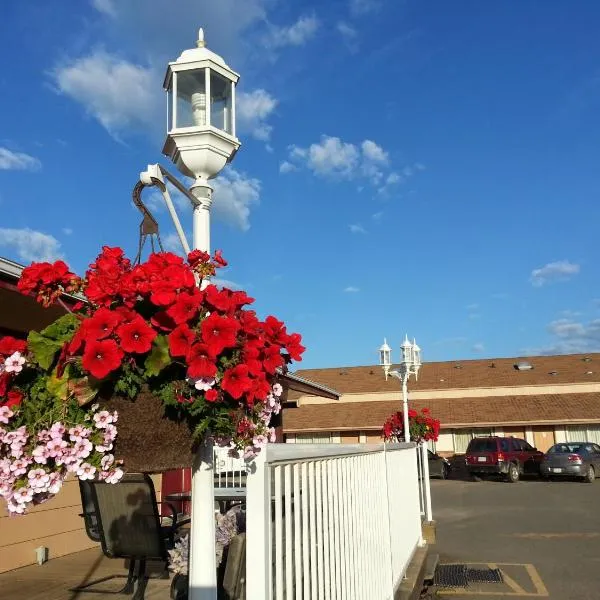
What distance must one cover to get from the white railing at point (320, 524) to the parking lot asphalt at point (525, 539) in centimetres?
282

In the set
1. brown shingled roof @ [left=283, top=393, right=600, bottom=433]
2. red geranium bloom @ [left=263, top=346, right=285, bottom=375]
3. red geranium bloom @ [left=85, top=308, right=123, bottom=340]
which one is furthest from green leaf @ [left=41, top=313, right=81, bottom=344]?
brown shingled roof @ [left=283, top=393, right=600, bottom=433]

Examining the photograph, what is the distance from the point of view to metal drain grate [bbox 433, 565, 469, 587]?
7.74 meters

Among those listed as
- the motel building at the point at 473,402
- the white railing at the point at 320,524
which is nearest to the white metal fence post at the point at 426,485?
the white railing at the point at 320,524

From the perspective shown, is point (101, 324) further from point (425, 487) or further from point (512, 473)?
point (512, 473)

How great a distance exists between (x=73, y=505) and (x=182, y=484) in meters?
4.34

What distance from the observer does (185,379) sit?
6.88 feet

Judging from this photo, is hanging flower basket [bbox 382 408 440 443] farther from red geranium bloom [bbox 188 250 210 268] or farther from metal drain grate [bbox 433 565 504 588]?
red geranium bloom [bbox 188 250 210 268]

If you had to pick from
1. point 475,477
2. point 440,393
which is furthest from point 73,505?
point 440,393

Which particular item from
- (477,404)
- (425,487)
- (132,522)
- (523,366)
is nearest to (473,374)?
(523,366)

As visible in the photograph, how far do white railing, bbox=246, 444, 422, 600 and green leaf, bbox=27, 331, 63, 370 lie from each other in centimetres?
87

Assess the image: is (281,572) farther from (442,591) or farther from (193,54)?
(442,591)

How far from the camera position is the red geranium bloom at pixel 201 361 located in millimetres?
2018

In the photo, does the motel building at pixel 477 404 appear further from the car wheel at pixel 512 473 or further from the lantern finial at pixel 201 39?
the lantern finial at pixel 201 39

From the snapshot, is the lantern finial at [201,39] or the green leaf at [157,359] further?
the lantern finial at [201,39]
